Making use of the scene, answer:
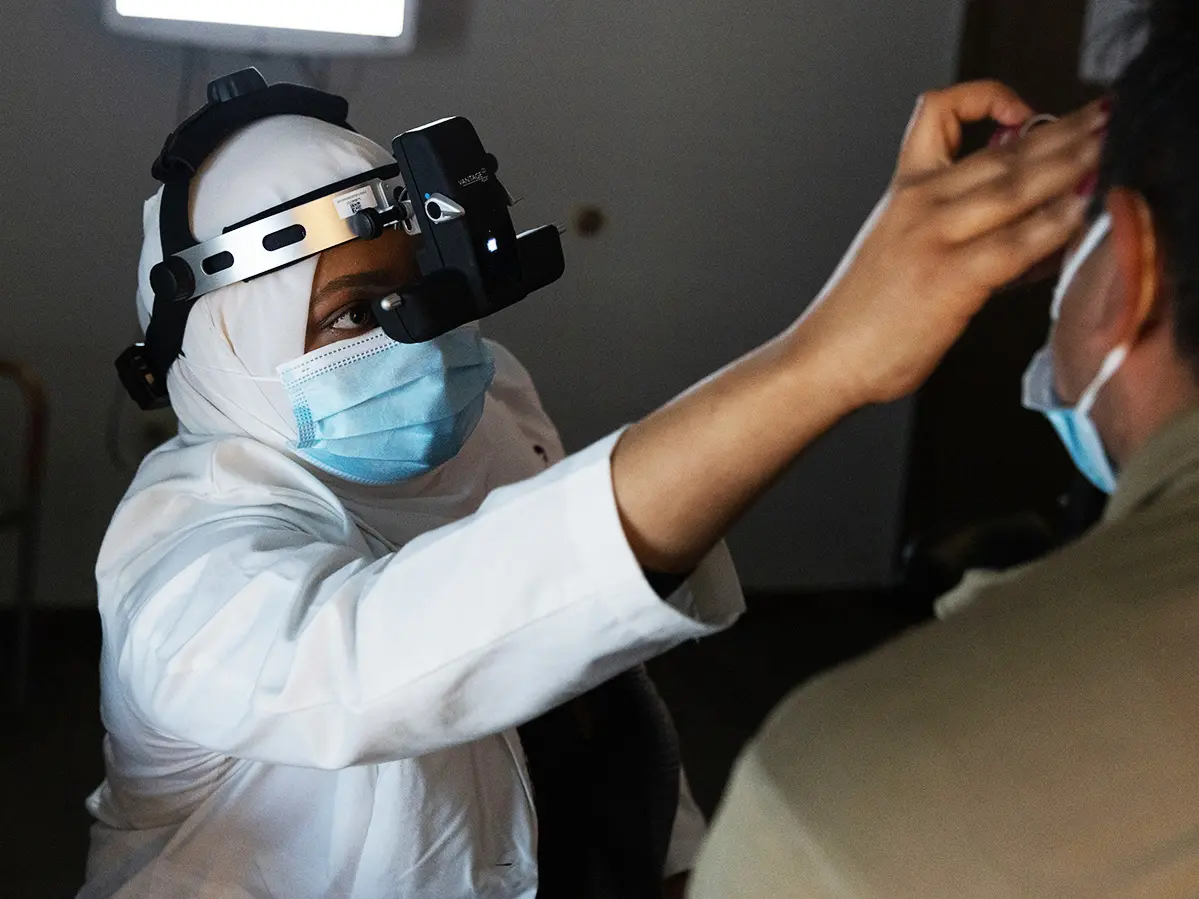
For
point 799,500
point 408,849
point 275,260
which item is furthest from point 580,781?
point 799,500

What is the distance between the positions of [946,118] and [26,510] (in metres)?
2.29

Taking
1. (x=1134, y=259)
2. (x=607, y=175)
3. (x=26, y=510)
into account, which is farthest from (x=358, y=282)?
(x=607, y=175)

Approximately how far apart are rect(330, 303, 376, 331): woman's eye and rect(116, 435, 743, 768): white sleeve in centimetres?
35

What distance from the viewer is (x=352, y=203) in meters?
1.18

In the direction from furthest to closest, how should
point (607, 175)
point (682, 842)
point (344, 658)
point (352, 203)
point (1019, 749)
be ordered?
point (607, 175) < point (682, 842) < point (352, 203) < point (344, 658) < point (1019, 749)

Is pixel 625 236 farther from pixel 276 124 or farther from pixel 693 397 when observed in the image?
pixel 693 397

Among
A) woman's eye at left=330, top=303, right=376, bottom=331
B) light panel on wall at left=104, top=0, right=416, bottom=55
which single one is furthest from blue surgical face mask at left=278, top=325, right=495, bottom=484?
light panel on wall at left=104, top=0, right=416, bottom=55

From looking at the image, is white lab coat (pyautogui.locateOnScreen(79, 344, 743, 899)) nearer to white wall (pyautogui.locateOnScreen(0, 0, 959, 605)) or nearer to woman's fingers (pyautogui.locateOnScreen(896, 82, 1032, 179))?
woman's fingers (pyautogui.locateOnScreen(896, 82, 1032, 179))

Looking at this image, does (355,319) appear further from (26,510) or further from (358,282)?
(26,510)

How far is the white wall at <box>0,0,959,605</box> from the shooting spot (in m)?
2.67

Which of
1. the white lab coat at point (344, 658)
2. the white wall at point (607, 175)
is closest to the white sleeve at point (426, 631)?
the white lab coat at point (344, 658)

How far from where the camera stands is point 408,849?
1.12 metres

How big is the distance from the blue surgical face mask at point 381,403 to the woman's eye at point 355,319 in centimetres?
2

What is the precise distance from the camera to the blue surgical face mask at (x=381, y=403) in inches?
48.1
